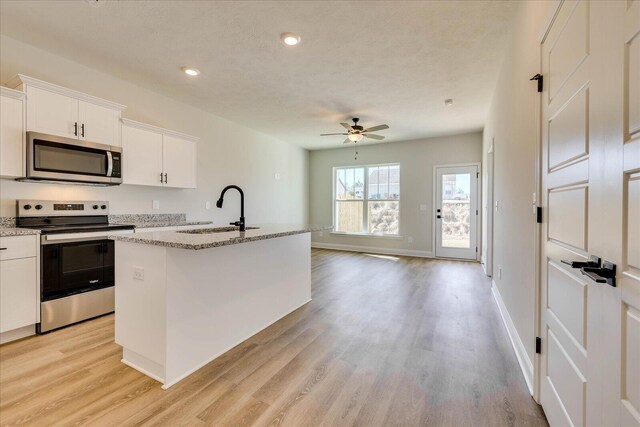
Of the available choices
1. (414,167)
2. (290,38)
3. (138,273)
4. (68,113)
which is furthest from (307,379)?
(414,167)

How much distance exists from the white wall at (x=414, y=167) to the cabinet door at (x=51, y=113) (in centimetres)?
543

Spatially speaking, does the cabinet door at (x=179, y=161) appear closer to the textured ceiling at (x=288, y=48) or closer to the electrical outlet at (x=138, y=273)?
the textured ceiling at (x=288, y=48)

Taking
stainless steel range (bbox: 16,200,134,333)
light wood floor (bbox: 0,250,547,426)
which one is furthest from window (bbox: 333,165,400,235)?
stainless steel range (bbox: 16,200,134,333)

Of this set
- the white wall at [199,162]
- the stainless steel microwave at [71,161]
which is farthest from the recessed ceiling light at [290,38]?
the stainless steel microwave at [71,161]

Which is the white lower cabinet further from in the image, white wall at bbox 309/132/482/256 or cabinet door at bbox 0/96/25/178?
white wall at bbox 309/132/482/256

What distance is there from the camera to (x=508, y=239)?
8.77ft

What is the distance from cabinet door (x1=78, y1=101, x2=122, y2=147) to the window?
509cm

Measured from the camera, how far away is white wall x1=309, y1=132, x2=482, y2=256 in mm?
5938

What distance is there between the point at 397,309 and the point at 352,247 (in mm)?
4017

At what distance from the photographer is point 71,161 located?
2.78 m

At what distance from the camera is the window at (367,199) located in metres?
6.74

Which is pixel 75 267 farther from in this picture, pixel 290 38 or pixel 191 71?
pixel 290 38

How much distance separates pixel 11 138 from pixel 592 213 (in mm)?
3963

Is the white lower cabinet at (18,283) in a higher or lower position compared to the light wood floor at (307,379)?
higher
